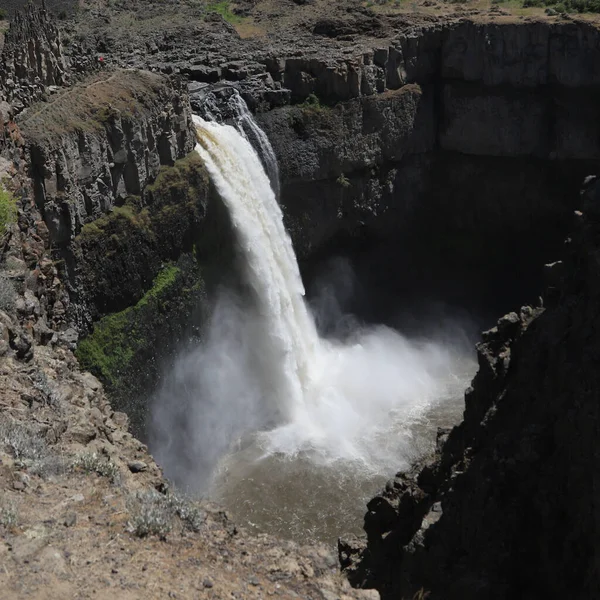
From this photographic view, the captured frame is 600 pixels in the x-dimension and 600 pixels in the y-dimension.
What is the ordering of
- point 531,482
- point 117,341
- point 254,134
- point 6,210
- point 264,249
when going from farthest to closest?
point 254,134, point 264,249, point 117,341, point 6,210, point 531,482

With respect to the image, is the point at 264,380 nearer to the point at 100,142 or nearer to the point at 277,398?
the point at 277,398

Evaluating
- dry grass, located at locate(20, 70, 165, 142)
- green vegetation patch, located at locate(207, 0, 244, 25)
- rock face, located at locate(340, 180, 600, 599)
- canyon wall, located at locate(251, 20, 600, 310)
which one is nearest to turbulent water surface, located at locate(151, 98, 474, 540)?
dry grass, located at locate(20, 70, 165, 142)

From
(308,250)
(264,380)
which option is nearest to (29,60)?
(264,380)

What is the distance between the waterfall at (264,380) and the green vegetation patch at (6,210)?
9.72 m

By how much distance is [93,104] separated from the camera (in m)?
26.7

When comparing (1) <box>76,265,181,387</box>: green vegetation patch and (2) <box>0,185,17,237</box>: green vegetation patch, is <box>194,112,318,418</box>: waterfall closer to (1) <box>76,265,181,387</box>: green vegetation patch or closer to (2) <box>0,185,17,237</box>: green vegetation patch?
(1) <box>76,265,181,387</box>: green vegetation patch

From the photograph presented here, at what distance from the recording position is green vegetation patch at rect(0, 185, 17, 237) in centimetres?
1934

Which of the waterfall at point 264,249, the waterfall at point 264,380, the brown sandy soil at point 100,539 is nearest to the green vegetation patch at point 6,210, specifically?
the brown sandy soil at point 100,539

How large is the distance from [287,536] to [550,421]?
11.1 meters

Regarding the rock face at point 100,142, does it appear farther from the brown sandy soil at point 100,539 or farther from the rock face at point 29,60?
the brown sandy soil at point 100,539

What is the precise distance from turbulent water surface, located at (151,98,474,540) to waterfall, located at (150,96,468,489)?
47 mm

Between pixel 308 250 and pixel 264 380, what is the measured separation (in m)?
7.37

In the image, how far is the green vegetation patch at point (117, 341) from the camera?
82.6ft

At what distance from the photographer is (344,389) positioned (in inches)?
1297
